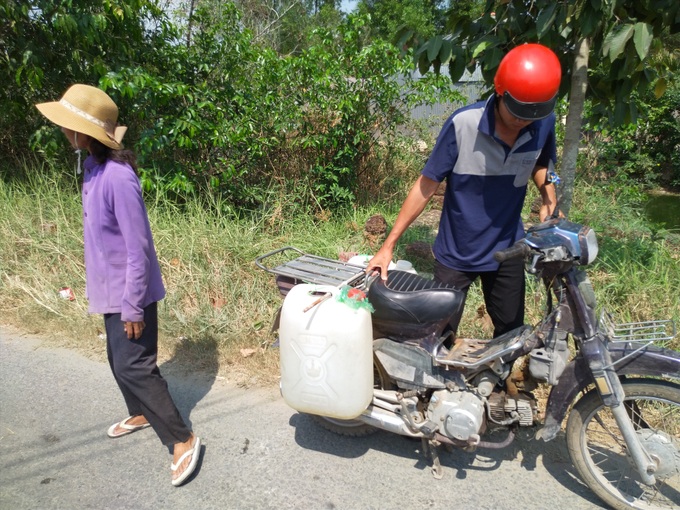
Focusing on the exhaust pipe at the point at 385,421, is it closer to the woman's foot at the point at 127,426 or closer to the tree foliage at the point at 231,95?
the woman's foot at the point at 127,426

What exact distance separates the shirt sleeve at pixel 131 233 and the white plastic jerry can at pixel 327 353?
2.26 feet

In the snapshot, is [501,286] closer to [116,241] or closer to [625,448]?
[625,448]

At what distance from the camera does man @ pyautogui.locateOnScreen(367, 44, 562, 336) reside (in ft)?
7.61

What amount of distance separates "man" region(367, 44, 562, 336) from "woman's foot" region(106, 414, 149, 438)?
160 centimetres

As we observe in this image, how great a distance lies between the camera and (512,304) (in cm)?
260

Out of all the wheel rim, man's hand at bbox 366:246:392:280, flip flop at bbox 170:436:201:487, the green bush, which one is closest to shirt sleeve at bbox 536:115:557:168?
man's hand at bbox 366:246:392:280

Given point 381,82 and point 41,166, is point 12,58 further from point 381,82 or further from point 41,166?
point 381,82

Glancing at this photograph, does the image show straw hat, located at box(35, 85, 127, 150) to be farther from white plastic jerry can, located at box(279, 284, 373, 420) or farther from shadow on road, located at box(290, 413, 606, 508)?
shadow on road, located at box(290, 413, 606, 508)

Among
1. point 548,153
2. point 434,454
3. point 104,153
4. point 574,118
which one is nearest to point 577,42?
point 574,118

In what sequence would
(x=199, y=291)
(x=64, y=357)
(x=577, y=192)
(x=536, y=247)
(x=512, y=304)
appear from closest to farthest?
(x=536, y=247) < (x=512, y=304) < (x=64, y=357) < (x=199, y=291) < (x=577, y=192)

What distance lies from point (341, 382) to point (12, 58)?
5.04 meters

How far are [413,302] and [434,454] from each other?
780 millimetres

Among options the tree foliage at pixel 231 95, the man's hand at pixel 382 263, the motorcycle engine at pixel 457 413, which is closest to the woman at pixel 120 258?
the man's hand at pixel 382 263

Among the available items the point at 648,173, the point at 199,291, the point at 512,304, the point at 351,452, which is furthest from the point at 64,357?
the point at 648,173
